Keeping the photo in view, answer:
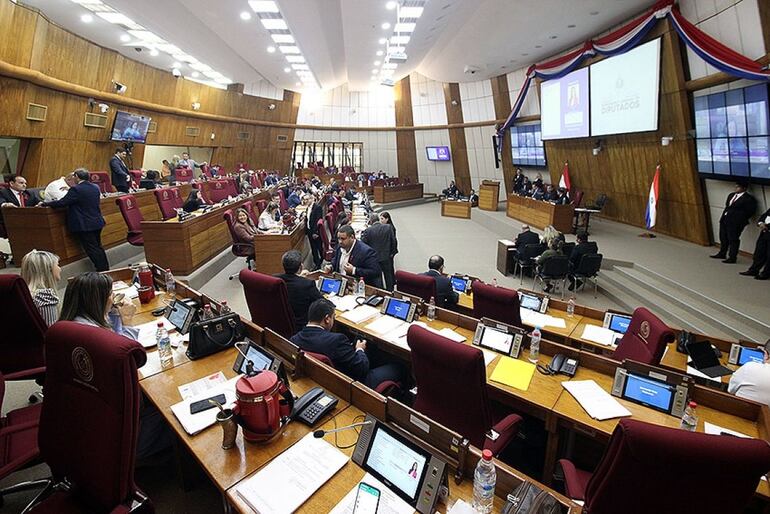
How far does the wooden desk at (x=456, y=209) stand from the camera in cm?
1352

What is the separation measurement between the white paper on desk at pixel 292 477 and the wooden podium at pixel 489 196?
12824 millimetres

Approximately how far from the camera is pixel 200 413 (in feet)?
6.18

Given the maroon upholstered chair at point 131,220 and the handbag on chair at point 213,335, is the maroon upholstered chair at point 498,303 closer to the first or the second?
the handbag on chair at point 213,335

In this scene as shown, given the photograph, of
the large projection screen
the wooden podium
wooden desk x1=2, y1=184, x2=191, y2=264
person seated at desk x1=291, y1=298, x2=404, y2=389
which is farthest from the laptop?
the wooden podium

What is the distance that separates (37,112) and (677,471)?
985cm

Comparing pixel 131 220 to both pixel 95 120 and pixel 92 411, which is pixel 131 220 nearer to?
pixel 95 120

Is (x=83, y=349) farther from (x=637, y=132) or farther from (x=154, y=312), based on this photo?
(x=637, y=132)

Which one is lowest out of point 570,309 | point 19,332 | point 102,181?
point 19,332

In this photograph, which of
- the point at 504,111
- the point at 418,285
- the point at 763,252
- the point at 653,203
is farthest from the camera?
the point at 504,111

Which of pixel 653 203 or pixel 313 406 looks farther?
pixel 653 203

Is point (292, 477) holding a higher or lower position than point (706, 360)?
lower

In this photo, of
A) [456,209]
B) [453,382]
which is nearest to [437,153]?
[456,209]

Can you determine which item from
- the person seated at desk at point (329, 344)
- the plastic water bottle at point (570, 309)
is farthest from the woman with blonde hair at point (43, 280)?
the plastic water bottle at point (570, 309)

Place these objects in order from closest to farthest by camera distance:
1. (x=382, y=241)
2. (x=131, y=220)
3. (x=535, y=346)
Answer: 1. (x=535, y=346)
2. (x=382, y=241)
3. (x=131, y=220)
